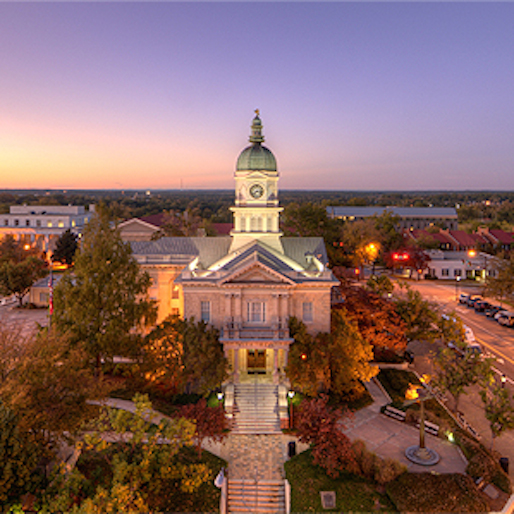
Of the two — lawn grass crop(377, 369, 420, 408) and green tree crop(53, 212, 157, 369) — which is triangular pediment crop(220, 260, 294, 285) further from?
lawn grass crop(377, 369, 420, 408)

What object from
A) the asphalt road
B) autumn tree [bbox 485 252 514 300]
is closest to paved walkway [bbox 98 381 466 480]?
the asphalt road

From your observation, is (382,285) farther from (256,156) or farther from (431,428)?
(256,156)

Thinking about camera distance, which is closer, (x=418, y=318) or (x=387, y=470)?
(x=387, y=470)

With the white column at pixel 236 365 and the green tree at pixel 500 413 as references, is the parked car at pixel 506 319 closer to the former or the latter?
the green tree at pixel 500 413

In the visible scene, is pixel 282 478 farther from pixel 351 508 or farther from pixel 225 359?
pixel 225 359

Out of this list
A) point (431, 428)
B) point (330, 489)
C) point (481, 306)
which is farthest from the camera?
point (481, 306)

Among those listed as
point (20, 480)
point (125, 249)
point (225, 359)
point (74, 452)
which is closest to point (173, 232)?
point (125, 249)

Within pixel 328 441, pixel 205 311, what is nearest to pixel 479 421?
pixel 328 441
